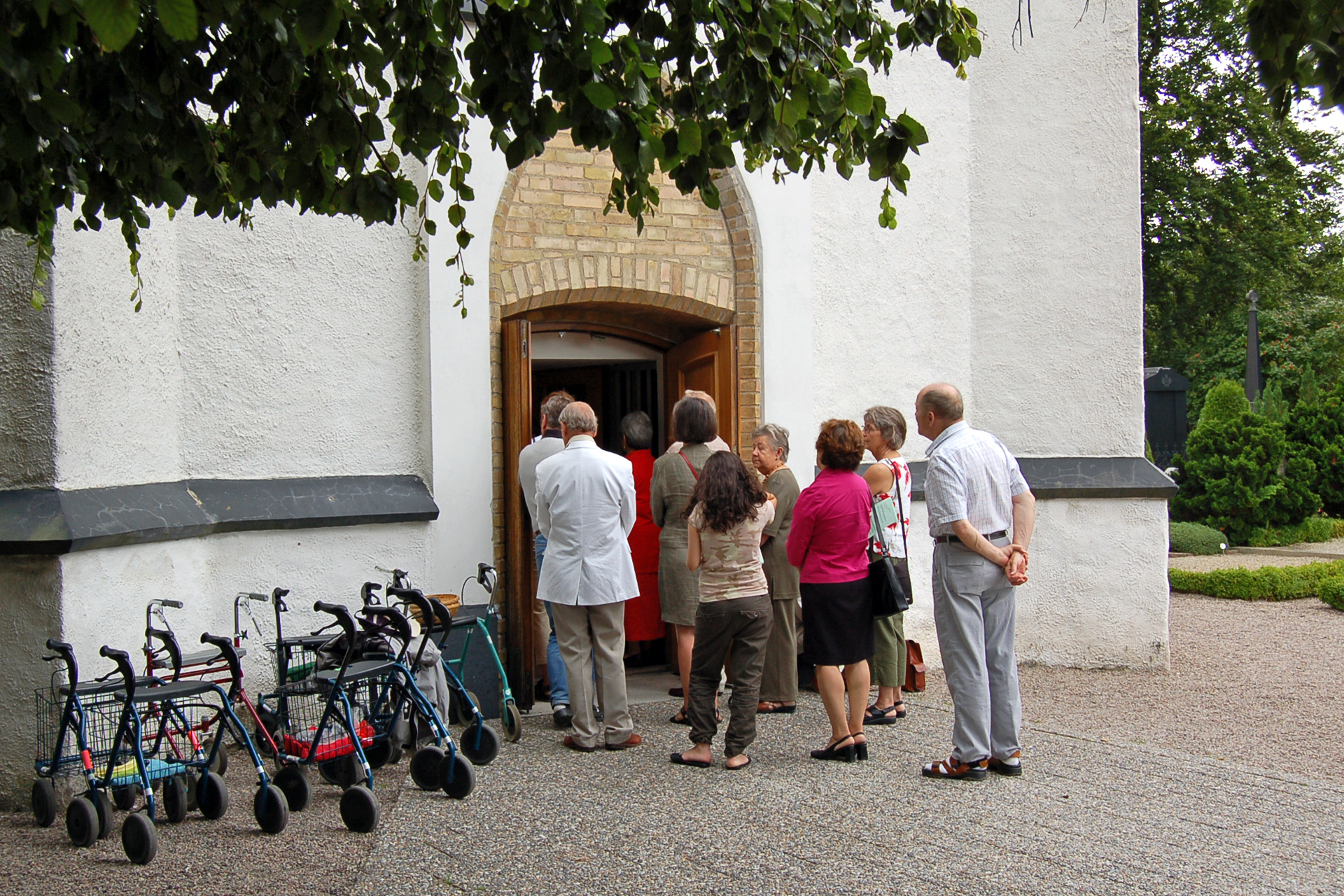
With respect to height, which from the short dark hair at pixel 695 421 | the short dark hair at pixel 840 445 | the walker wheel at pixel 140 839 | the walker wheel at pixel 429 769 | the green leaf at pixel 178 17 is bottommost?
the walker wheel at pixel 140 839

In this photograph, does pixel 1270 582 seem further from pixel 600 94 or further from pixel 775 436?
→ pixel 600 94

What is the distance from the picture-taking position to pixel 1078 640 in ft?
27.7

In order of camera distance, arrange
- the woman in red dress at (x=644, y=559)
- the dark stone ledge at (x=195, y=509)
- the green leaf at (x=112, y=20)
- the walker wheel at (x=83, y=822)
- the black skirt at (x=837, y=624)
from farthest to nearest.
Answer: the woman in red dress at (x=644, y=559)
the black skirt at (x=837, y=624)
the dark stone ledge at (x=195, y=509)
the walker wheel at (x=83, y=822)
the green leaf at (x=112, y=20)

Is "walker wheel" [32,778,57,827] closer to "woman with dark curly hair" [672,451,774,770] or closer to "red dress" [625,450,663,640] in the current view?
"woman with dark curly hair" [672,451,774,770]

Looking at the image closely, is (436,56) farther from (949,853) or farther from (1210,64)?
(1210,64)

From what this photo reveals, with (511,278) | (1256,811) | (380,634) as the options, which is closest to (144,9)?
(380,634)

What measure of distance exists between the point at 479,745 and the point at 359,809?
40.1 inches

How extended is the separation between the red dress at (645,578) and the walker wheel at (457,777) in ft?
9.37

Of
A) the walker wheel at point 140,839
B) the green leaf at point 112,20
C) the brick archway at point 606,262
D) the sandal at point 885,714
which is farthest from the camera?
the brick archway at point 606,262

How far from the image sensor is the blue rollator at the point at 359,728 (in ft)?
15.1

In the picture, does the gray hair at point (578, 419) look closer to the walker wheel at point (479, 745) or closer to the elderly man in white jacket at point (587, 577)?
the elderly man in white jacket at point (587, 577)

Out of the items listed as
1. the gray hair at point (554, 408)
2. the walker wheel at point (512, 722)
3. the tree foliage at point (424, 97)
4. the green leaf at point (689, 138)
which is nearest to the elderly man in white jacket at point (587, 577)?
the walker wheel at point (512, 722)

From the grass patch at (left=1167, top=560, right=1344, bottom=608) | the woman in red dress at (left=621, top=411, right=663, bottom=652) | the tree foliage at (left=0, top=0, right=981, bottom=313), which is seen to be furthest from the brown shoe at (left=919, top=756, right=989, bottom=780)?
the grass patch at (left=1167, top=560, right=1344, bottom=608)

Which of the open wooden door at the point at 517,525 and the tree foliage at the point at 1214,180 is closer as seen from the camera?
the open wooden door at the point at 517,525
